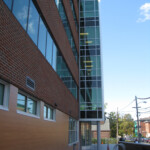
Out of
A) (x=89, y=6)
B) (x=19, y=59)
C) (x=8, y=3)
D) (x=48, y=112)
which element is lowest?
(x=48, y=112)

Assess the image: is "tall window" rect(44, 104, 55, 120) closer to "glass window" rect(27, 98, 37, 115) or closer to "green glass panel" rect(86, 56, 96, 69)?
"glass window" rect(27, 98, 37, 115)

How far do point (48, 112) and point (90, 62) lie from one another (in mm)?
14820

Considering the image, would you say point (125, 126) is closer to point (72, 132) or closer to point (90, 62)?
point (90, 62)

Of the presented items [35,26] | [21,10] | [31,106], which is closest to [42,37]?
[35,26]

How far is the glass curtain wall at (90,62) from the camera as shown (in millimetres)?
23188

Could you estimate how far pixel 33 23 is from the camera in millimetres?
8602

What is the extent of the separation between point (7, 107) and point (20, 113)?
92 cm

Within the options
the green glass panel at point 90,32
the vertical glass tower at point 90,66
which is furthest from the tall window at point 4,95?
the green glass panel at point 90,32

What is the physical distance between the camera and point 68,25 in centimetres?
1798

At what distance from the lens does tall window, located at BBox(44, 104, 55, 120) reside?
10.3 meters

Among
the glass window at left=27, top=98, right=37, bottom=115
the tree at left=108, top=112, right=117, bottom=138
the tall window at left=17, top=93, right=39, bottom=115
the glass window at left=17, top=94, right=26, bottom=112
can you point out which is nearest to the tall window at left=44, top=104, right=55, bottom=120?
the tall window at left=17, top=93, right=39, bottom=115

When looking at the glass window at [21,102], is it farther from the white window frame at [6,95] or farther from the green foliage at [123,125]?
the green foliage at [123,125]

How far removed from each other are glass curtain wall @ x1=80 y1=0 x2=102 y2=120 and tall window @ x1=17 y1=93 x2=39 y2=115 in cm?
1485

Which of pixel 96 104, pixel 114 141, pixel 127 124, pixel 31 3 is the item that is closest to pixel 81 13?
pixel 96 104
